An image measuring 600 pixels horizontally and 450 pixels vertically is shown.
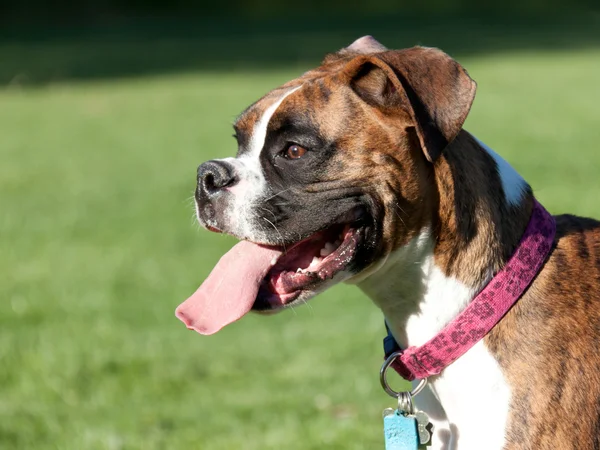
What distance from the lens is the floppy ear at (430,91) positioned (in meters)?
3.50

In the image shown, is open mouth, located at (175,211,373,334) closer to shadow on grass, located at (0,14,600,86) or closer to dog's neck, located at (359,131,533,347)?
dog's neck, located at (359,131,533,347)

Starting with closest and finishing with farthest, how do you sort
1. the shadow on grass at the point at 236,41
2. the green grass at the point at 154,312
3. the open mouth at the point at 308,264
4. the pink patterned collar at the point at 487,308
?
1. the pink patterned collar at the point at 487,308
2. the open mouth at the point at 308,264
3. the green grass at the point at 154,312
4. the shadow on grass at the point at 236,41

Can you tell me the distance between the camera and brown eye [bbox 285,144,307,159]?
3.82 m

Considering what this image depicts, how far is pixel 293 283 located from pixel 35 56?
29.9 m

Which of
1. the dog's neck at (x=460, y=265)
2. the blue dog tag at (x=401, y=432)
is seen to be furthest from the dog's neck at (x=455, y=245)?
the blue dog tag at (x=401, y=432)

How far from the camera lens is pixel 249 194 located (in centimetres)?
385

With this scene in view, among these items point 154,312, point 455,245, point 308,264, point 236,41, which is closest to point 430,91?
point 455,245

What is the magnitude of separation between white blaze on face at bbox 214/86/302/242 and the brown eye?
125 millimetres

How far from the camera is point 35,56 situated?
3198cm

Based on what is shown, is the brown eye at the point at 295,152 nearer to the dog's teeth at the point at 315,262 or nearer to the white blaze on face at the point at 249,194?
the white blaze on face at the point at 249,194

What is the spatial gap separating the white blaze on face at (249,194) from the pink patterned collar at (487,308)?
2.41ft

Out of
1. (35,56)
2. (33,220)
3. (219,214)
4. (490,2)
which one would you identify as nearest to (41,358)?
(219,214)

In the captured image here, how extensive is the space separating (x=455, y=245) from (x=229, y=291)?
89cm

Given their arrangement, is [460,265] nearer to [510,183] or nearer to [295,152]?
[510,183]
